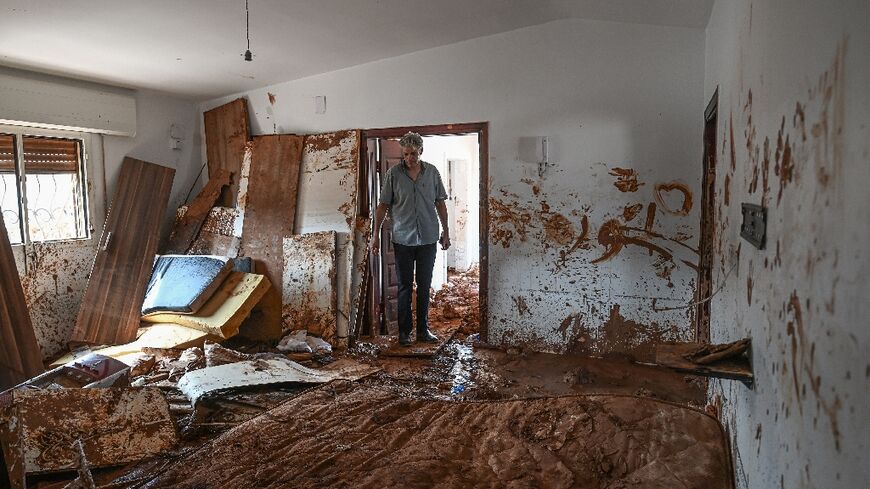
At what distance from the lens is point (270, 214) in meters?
4.96

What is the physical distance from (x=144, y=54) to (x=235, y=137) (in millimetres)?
1433

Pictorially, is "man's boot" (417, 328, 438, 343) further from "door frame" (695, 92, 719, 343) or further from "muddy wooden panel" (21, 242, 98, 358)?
"muddy wooden panel" (21, 242, 98, 358)

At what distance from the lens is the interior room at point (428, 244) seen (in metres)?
1.25

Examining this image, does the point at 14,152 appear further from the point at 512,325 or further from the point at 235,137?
the point at 512,325

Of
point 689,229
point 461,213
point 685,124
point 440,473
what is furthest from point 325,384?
point 461,213

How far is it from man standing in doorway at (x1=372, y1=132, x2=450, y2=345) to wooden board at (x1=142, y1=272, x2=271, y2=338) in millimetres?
1157

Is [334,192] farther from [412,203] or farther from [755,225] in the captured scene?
[755,225]

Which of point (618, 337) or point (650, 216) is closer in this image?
point (650, 216)

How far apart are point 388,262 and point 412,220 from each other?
0.71m

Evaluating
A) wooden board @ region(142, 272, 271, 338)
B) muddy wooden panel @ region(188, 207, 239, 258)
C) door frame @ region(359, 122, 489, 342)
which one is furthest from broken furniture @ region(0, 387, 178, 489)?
muddy wooden panel @ region(188, 207, 239, 258)

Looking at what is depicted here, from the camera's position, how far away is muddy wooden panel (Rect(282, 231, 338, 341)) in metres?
4.69

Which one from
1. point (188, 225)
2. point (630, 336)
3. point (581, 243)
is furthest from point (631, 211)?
point (188, 225)

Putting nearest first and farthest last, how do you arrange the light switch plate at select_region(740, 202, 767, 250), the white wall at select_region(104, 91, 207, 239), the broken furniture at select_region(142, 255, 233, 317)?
the light switch plate at select_region(740, 202, 767, 250) < the broken furniture at select_region(142, 255, 233, 317) < the white wall at select_region(104, 91, 207, 239)

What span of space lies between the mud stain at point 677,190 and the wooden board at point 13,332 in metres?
4.39
